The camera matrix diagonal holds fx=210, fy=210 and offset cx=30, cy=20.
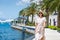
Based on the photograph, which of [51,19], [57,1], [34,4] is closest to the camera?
[57,1]

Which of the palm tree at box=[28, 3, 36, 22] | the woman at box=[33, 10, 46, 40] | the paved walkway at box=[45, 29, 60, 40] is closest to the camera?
the woman at box=[33, 10, 46, 40]

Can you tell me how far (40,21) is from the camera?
8852 millimetres

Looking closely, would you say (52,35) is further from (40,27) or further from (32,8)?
(32,8)

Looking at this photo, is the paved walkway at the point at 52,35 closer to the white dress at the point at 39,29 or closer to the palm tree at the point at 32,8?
the white dress at the point at 39,29

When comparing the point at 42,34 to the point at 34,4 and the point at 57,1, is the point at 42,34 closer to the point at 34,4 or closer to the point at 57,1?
the point at 57,1

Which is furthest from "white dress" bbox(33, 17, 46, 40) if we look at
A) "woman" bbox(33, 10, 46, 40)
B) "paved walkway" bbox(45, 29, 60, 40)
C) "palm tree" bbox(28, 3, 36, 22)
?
"palm tree" bbox(28, 3, 36, 22)

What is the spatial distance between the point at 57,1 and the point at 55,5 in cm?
128

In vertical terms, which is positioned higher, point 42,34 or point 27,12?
point 27,12

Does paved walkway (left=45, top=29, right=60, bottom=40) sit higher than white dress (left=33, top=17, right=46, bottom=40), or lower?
lower

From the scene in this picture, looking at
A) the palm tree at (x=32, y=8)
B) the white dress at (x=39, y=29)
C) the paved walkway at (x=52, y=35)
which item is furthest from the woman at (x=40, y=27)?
the palm tree at (x=32, y=8)

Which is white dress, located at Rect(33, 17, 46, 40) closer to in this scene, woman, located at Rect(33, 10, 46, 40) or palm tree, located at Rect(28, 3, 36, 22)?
woman, located at Rect(33, 10, 46, 40)

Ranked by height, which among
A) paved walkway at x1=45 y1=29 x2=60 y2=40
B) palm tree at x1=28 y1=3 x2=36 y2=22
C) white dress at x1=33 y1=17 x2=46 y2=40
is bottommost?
paved walkway at x1=45 y1=29 x2=60 y2=40

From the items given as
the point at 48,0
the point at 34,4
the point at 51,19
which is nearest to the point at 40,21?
the point at 48,0

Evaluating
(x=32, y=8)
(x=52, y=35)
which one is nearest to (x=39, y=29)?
(x=52, y=35)
